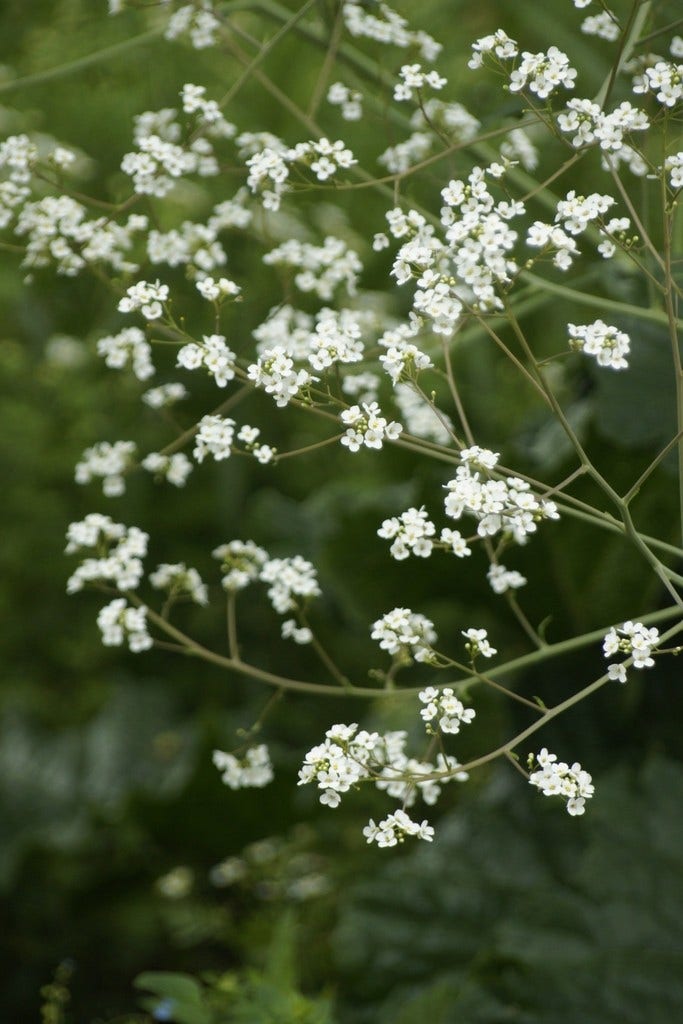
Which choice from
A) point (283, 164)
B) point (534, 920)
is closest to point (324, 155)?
point (283, 164)

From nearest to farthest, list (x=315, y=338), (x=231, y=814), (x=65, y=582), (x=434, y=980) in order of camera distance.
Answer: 1. (x=315, y=338)
2. (x=434, y=980)
3. (x=231, y=814)
4. (x=65, y=582)

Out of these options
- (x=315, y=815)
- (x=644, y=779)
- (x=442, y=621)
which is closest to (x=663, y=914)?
(x=644, y=779)

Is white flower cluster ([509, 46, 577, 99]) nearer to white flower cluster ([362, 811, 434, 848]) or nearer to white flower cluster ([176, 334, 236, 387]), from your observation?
white flower cluster ([176, 334, 236, 387])

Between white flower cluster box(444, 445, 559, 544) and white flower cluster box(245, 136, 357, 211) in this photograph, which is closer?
white flower cluster box(444, 445, 559, 544)

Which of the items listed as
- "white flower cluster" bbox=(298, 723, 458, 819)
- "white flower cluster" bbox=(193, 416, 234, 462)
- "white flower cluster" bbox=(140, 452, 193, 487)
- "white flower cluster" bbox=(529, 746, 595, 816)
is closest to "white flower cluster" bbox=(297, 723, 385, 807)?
"white flower cluster" bbox=(298, 723, 458, 819)

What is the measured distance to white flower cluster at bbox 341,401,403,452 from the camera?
28.4 inches

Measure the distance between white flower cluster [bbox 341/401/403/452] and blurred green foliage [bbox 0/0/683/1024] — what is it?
41 cm

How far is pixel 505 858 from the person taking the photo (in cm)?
142

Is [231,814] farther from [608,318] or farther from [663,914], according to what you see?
[608,318]

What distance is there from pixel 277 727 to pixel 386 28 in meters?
1.31

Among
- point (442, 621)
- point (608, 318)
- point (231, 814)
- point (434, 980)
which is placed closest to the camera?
point (608, 318)

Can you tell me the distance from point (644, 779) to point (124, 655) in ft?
3.91

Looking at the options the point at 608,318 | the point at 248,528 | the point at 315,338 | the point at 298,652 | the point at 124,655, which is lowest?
the point at 124,655

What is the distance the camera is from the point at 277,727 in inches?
78.7
